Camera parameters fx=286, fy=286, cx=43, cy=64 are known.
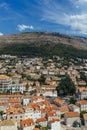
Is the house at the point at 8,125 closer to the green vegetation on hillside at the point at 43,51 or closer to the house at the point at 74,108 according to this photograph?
the house at the point at 74,108

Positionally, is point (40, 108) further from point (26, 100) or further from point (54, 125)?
point (26, 100)

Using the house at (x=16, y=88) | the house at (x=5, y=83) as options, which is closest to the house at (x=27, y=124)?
the house at (x=16, y=88)

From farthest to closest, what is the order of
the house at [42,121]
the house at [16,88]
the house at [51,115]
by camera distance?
the house at [16,88]
the house at [51,115]
the house at [42,121]

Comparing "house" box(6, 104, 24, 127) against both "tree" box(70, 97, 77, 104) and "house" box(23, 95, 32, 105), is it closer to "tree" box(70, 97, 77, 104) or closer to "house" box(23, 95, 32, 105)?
"house" box(23, 95, 32, 105)

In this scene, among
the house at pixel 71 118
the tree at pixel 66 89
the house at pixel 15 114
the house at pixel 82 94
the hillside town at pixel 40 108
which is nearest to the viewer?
the hillside town at pixel 40 108

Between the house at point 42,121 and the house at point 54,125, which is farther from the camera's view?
the house at point 42,121

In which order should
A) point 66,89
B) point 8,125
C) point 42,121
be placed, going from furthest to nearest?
1. point 66,89
2. point 42,121
3. point 8,125

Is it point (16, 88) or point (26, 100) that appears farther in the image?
point (16, 88)

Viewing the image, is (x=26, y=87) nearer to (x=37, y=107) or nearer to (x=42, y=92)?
(x=42, y=92)

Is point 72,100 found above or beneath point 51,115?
above

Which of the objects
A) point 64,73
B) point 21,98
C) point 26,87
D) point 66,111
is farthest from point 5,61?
point 66,111

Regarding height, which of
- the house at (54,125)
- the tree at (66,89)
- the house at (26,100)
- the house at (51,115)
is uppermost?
the tree at (66,89)

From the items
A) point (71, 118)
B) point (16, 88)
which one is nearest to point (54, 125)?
point (71, 118)
